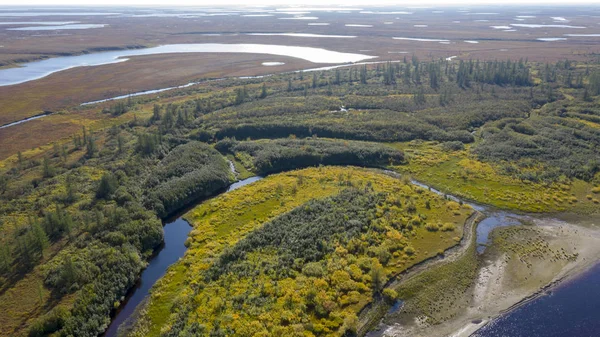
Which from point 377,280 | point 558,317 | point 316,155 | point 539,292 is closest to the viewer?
point 558,317

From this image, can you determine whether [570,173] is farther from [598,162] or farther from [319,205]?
[319,205]

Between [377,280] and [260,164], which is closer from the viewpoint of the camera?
[377,280]

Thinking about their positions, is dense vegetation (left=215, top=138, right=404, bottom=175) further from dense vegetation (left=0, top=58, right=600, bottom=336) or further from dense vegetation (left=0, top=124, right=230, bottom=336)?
Result: dense vegetation (left=0, top=124, right=230, bottom=336)

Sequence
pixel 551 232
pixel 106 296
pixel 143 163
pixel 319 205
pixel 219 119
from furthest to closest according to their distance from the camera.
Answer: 1. pixel 219 119
2. pixel 143 163
3. pixel 319 205
4. pixel 551 232
5. pixel 106 296

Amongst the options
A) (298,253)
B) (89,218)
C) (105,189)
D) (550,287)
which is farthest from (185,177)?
(550,287)

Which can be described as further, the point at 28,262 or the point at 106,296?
the point at 28,262

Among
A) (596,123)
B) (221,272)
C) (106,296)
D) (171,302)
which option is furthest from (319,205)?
(596,123)

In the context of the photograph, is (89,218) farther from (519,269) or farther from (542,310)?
(542,310)
